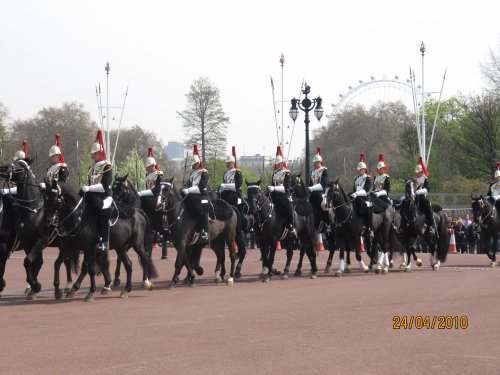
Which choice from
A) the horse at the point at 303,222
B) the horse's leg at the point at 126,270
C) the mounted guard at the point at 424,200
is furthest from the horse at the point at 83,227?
the mounted guard at the point at 424,200

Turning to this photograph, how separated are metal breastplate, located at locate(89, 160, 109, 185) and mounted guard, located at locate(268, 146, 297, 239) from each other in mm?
5799

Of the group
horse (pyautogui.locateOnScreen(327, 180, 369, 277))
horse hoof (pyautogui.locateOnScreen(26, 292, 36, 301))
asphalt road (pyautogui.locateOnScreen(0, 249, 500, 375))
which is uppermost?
horse (pyautogui.locateOnScreen(327, 180, 369, 277))

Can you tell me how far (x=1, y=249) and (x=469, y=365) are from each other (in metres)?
10.8

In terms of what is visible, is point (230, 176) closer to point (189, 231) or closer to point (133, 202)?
point (189, 231)

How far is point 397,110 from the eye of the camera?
4117 inches

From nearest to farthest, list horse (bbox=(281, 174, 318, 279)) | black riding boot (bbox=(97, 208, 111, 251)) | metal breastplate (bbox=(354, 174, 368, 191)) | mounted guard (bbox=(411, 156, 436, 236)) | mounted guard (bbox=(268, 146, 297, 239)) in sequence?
1. black riding boot (bbox=(97, 208, 111, 251))
2. mounted guard (bbox=(268, 146, 297, 239))
3. horse (bbox=(281, 174, 318, 279))
4. metal breastplate (bbox=(354, 174, 368, 191))
5. mounted guard (bbox=(411, 156, 436, 236))

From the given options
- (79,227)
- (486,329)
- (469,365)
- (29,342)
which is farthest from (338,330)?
(79,227)

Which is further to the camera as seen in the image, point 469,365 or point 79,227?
point 79,227

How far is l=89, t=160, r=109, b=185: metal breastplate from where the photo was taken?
17803mm

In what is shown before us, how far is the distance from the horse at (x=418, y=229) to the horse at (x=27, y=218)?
35.0 ft

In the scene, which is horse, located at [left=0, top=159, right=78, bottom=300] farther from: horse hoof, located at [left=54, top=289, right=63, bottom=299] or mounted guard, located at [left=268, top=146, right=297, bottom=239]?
mounted guard, located at [left=268, top=146, right=297, bottom=239]

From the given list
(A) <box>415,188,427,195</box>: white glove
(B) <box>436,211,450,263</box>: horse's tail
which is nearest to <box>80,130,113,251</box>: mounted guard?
(A) <box>415,188,427,195</box>: white glove

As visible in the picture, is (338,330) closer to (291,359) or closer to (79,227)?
(291,359)

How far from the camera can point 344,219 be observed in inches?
953
